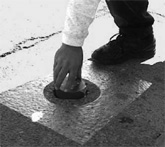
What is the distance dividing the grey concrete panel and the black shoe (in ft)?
0.40

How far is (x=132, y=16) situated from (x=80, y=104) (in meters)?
0.72

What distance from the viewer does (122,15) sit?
2.08m

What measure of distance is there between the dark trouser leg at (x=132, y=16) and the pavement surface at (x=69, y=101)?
21 centimetres

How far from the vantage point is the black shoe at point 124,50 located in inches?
80.6

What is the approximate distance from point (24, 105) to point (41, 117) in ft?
0.42

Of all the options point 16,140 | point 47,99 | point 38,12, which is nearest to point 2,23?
point 38,12

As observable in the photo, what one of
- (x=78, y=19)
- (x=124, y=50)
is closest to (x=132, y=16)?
(x=124, y=50)

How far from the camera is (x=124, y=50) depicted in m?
2.14

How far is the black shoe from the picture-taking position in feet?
6.72

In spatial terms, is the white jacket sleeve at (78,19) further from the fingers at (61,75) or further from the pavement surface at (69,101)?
the pavement surface at (69,101)

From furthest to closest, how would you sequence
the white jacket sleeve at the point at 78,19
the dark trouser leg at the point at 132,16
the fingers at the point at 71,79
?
the dark trouser leg at the point at 132,16 → the fingers at the point at 71,79 → the white jacket sleeve at the point at 78,19

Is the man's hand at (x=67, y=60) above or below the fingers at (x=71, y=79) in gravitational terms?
above

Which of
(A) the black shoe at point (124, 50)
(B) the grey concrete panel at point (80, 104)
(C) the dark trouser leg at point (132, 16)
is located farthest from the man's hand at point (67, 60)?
(C) the dark trouser leg at point (132, 16)

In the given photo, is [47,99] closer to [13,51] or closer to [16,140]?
[16,140]
